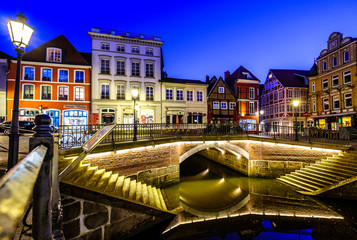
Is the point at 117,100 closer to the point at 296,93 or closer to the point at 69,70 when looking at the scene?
the point at 69,70

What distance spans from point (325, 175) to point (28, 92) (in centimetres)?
2853

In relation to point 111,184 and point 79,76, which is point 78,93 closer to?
point 79,76

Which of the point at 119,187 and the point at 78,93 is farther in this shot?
the point at 78,93

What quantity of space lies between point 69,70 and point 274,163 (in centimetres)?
2364

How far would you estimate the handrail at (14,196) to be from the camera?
54 centimetres

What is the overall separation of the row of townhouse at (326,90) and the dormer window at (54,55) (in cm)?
2614

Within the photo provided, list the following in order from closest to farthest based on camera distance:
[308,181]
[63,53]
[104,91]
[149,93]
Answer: [308,181], [63,53], [104,91], [149,93]

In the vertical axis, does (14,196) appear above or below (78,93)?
below

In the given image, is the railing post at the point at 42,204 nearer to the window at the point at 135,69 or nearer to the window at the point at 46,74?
the window at the point at 135,69

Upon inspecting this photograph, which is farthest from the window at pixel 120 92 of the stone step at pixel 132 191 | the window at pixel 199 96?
the stone step at pixel 132 191

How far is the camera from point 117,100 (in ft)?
69.3

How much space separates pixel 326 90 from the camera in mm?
24172

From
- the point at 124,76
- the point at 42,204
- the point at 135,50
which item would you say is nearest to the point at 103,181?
the point at 42,204

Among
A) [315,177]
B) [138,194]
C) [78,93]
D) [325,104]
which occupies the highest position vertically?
[78,93]
